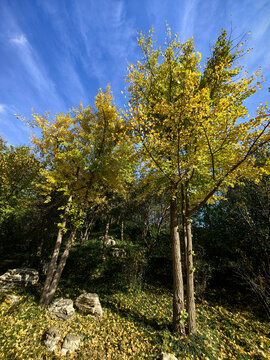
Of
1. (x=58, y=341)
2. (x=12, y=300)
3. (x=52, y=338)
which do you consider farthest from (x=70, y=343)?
(x=12, y=300)

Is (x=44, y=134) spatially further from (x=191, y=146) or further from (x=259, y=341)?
(x=259, y=341)

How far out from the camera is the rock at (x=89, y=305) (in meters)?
4.85

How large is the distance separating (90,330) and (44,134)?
670 centimetres

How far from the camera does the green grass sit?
132 inches

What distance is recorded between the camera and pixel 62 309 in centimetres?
460

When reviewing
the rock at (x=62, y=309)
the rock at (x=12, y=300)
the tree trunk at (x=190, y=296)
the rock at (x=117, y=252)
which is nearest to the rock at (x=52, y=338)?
the rock at (x=62, y=309)

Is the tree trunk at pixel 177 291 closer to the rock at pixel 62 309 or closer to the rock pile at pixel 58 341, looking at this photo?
the rock pile at pixel 58 341

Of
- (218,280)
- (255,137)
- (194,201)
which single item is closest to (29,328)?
(194,201)

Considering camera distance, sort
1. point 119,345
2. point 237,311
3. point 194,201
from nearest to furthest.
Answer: point 119,345
point 194,201
point 237,311

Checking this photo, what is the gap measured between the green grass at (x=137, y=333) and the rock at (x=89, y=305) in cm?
21

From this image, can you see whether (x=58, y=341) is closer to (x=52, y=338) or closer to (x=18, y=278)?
(x=52, y=338)

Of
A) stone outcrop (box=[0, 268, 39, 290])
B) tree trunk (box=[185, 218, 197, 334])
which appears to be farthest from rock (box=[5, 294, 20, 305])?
tree trunk (box=[185, 218, 197, 334])

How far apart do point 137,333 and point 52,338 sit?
84.8 inches

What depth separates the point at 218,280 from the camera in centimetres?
695
